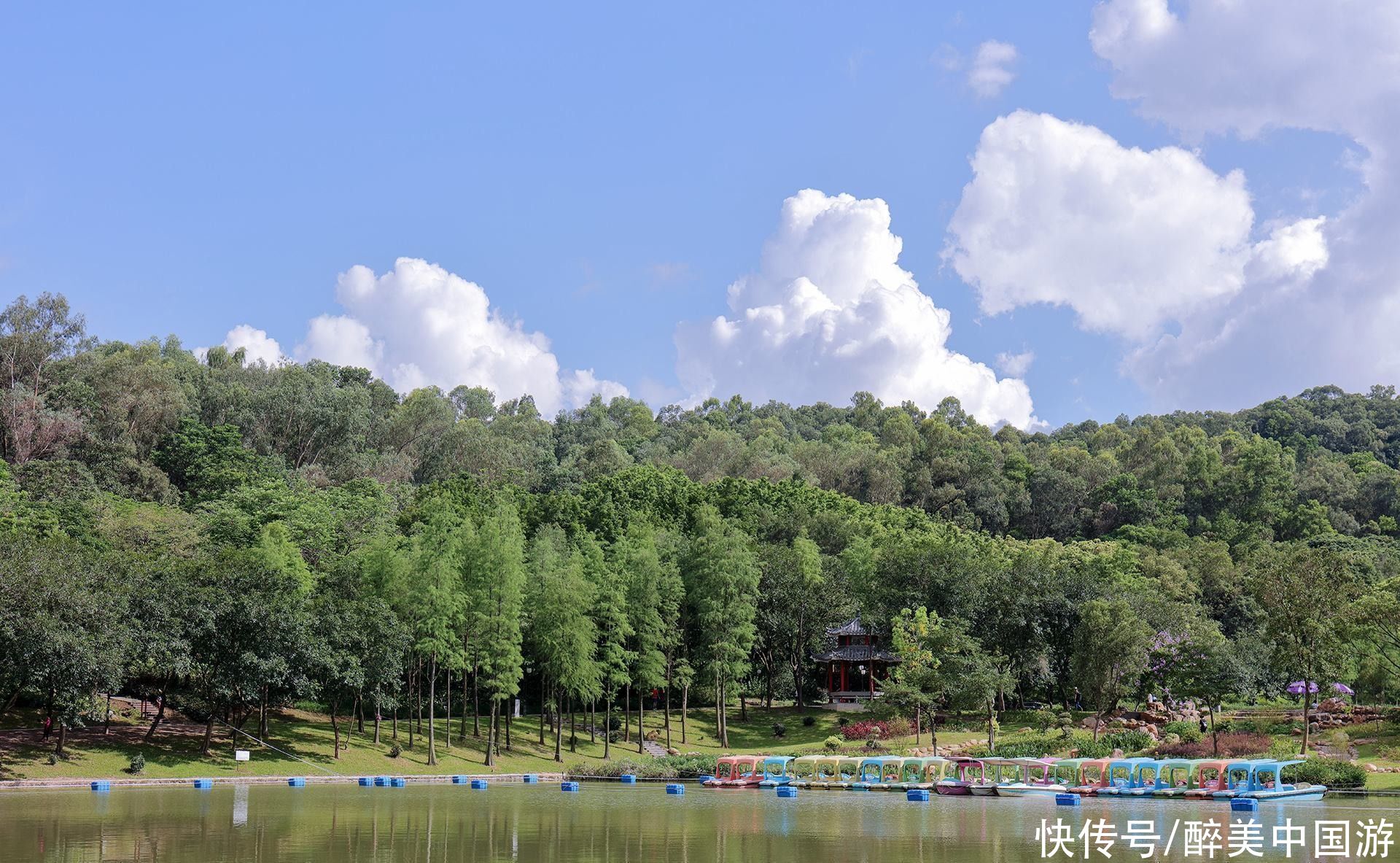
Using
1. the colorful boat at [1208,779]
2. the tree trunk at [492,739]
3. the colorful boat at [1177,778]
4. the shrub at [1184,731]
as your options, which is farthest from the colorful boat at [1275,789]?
the tree trunk at [492,739]

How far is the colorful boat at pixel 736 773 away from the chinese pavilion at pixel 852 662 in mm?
24426

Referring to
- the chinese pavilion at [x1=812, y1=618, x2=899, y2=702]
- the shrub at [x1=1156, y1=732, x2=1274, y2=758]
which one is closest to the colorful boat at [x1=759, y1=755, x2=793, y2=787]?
the shrub at [x1=1156, y1=732, x2=1274, y2=758]

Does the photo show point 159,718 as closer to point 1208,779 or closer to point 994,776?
point 994,776

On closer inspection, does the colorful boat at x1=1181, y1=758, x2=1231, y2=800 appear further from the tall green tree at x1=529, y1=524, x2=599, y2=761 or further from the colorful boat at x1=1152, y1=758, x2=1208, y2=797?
the tall green tree at x1=529, y1=524, x2=599, y2=761

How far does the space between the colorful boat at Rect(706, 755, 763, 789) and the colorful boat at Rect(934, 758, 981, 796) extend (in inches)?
287

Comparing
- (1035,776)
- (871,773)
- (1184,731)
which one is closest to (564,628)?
(871,773)

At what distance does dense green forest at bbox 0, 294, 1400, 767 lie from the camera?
49719 mm

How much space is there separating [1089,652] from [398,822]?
3778 centimetres

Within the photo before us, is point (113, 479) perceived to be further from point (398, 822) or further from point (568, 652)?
point (398, 822)

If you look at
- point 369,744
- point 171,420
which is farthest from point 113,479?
point 369,744

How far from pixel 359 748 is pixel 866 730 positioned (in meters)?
24.8

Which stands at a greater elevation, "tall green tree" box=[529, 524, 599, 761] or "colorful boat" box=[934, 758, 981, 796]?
"tall green tree" box=[529, 524, 599, 761]

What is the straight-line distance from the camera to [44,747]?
46531 millimetres

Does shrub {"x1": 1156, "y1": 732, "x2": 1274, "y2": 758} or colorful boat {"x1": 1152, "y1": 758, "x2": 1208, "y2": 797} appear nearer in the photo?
colorful boat {"x1": 1152, "y1": 758, "x2": 1208, "y2": 797}
